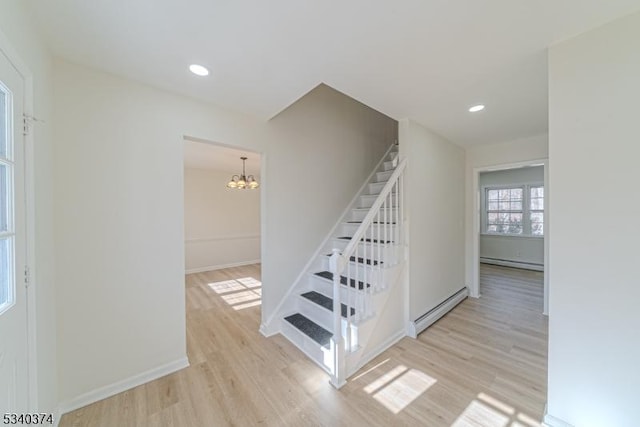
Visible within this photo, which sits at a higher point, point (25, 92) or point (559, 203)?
point (25, 92)

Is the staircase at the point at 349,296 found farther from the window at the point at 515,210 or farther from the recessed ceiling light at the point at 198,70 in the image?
the window at the point at 515,210

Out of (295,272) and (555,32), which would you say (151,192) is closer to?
(295,272)

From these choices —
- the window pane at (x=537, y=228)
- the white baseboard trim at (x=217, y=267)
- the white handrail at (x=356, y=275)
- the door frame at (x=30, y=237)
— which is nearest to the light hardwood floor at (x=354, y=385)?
the white handrail at (x=356, y=275)

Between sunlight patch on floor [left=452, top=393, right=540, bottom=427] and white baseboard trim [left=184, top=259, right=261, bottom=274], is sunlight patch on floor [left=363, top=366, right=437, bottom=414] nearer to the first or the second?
sunlight patch on floor [left=452, top=393, right=540, bottom=427]

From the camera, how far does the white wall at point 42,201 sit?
3.95ft

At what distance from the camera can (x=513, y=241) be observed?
589cm

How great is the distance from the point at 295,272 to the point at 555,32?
115 inches

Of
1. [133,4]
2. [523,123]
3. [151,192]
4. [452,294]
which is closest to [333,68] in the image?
[133,4]

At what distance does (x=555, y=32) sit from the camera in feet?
4.50

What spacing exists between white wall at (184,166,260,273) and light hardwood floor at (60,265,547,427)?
2.98 metres

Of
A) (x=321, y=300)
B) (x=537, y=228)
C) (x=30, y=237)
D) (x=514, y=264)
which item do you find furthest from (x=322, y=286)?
(x=537, y=228)

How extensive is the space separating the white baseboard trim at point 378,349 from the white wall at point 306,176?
1.12 metres

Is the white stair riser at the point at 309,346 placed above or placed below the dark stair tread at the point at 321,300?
below

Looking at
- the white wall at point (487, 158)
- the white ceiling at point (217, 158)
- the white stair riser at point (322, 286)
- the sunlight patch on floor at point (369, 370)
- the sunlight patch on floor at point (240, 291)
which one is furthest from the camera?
the white ceiling at point (217, 158)
